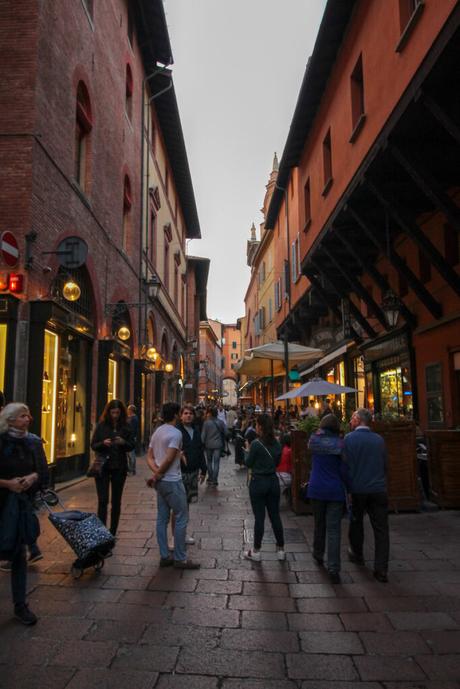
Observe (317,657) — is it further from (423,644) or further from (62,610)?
(62,610)

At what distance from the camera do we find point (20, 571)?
4395 mm

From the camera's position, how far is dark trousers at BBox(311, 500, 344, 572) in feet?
17.8

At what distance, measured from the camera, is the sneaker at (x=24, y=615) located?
4.25 metres

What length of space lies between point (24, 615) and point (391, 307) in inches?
410

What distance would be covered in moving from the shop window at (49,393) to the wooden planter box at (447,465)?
6.87 meters

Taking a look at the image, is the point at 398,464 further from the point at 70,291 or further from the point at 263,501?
the point at 70,291

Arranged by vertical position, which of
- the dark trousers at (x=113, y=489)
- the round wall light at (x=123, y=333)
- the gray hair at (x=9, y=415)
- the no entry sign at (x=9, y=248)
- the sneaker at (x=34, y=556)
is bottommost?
the sneaker at (x=34, y=556)

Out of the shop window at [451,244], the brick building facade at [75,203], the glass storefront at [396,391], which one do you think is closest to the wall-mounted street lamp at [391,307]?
the glass storefront at [396,391]

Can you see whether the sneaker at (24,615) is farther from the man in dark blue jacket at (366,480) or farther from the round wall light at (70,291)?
the round wall light at (70,291)

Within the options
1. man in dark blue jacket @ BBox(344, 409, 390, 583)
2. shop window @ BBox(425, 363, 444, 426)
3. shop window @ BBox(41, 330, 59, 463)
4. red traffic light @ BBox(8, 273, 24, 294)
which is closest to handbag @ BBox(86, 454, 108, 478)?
man in dark blue jacket @ BBox(344, 409, 390, 583)

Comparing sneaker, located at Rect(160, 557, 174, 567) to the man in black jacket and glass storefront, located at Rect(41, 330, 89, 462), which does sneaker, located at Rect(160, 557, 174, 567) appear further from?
glass storefront, located at Rect(41, 330, 89, 462)

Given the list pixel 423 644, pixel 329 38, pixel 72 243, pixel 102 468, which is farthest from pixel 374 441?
pixel 329 38

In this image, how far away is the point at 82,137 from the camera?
1323cm

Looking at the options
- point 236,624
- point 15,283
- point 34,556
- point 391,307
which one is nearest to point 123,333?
point 15,283
